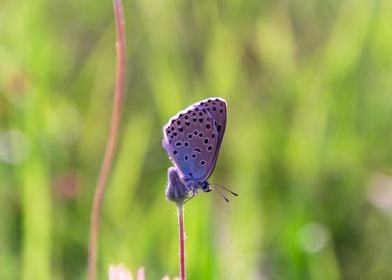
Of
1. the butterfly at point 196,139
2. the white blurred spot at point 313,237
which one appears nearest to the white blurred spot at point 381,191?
the white blurred spot at point 313,237

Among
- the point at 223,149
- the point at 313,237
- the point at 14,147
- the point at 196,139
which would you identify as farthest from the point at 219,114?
the point at 223,149

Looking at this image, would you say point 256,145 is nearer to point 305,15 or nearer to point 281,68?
point 281,68

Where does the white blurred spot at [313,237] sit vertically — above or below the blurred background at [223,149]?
below

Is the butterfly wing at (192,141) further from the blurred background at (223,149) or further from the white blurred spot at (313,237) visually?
the white blurred spot at (313,237)

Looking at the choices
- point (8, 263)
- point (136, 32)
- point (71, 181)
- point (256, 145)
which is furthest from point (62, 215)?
point (136, 32)

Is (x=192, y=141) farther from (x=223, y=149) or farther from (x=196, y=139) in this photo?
(x=223, y=149)
